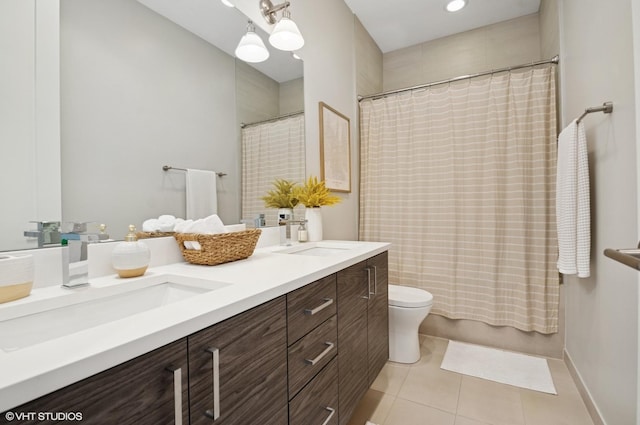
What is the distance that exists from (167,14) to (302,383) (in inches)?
57.2

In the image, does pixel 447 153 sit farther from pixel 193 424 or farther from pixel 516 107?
pixel 193 424

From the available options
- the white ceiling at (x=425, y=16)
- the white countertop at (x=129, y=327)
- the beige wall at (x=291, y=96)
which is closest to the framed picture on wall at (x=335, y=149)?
the beige wall at (x=291, y=96)

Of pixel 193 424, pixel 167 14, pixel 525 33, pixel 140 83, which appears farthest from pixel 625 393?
pixel 525 33

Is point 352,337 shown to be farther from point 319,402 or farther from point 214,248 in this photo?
point 214,248

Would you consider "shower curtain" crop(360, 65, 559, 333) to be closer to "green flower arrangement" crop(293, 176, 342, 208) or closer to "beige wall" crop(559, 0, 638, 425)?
"beige wall" crop(559, 0, 638, 425)

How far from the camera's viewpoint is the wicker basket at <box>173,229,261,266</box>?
1.11 meters

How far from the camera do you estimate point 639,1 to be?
3.32 ft

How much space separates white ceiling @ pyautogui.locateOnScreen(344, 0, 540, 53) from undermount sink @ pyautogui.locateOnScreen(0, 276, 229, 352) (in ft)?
8.58

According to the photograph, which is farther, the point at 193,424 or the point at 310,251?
the point at 310,251

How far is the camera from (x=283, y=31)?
155 cm

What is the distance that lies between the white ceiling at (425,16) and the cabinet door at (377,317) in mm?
2138

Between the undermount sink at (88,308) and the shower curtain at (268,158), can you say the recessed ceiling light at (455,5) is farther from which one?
the undermount sink at (88,308)

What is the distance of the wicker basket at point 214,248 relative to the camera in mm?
1106

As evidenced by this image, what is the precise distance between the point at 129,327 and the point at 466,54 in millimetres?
3367
